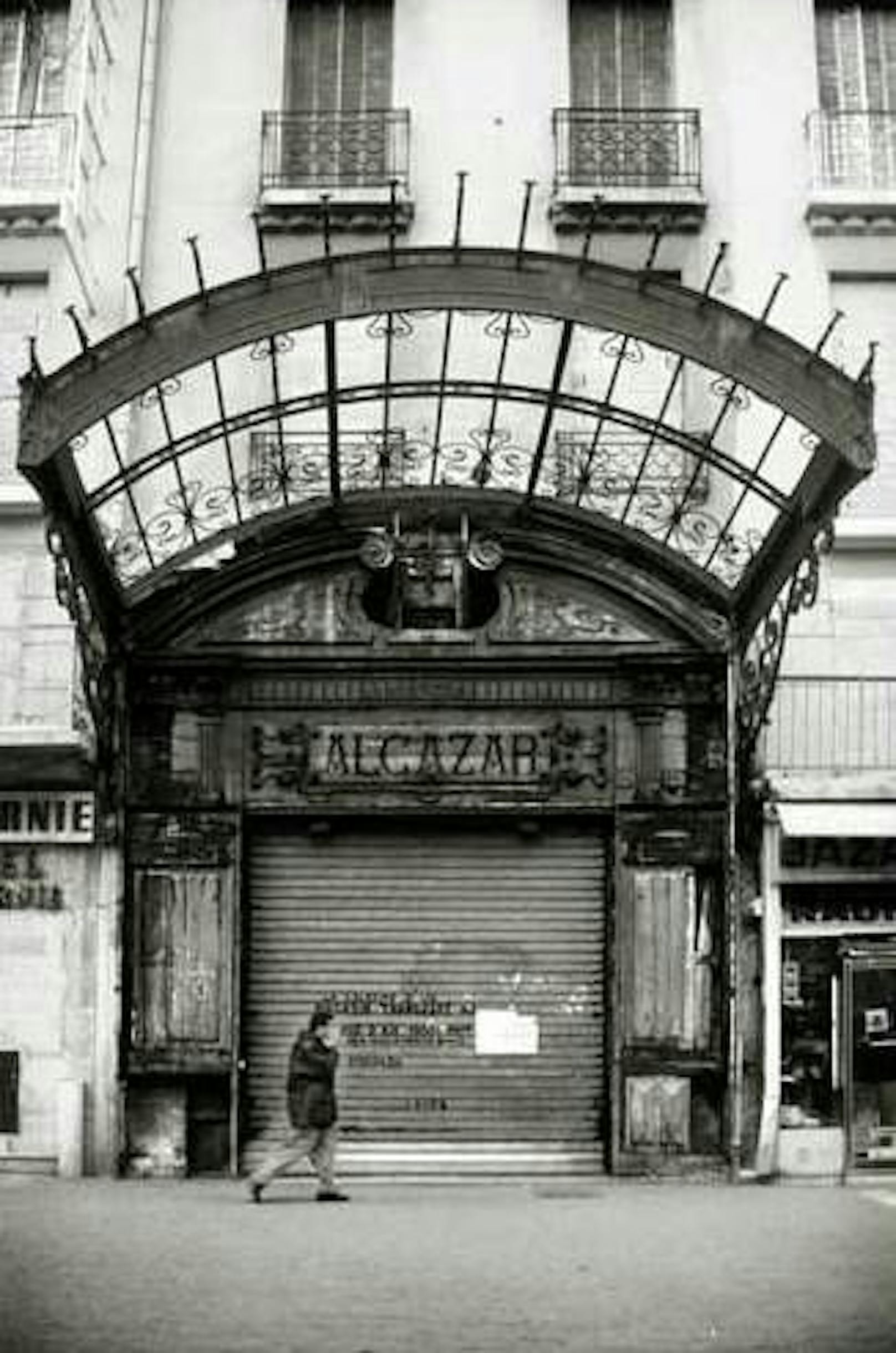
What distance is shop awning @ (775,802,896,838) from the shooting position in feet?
51.9

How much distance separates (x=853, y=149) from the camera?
18.1 meters

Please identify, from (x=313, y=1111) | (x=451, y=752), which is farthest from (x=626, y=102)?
(x=313, y=1111)

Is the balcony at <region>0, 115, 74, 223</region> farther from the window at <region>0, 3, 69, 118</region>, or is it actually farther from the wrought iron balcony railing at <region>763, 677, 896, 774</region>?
the wrought iron balcony railing at <region>763, 677, 896, 774</region>

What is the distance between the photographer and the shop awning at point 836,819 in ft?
51.9

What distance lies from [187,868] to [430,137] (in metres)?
6.60

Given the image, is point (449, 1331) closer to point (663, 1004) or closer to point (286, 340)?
point (663, 1004)

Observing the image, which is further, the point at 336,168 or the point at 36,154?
the point at 336,168

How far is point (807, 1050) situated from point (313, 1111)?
4188 mm

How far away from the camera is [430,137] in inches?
717

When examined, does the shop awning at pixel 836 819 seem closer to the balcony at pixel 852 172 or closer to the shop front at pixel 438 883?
the shop front at pixel 438 883

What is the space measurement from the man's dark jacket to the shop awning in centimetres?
392

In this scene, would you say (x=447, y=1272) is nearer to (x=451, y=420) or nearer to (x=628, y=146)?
(x=451, y=420)

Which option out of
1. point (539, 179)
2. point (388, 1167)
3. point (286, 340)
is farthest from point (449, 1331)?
point (539, 179)

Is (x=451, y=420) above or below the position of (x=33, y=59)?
below
